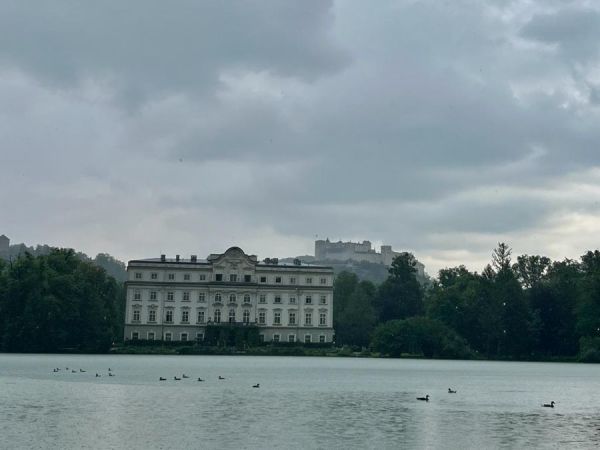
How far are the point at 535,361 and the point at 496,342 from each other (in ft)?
19.4

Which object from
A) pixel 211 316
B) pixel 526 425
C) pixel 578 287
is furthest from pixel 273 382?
pixel 211 316

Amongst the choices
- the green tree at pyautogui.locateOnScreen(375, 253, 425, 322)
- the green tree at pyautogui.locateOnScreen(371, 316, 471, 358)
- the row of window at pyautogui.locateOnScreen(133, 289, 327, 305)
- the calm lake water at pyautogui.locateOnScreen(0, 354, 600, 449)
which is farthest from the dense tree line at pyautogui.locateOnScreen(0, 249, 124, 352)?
the calm lake water at pyautogui.locateOnScreen(0, 354, 600, 449)

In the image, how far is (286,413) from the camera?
42812 millimetres

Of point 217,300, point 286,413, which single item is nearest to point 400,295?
point 217,300

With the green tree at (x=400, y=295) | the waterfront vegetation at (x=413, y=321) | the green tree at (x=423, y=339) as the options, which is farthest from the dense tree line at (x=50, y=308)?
the green tree at (x=400, y=295)

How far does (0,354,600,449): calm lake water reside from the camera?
3391 cm

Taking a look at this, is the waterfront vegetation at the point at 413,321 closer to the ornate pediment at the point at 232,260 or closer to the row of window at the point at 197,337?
the row of window at the point at 197,337

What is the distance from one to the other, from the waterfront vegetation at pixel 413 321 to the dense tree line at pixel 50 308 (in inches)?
5.0

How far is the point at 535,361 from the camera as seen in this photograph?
4988 inches

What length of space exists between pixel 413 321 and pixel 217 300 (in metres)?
35.1

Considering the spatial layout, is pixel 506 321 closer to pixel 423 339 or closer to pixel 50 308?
pixel 423 339

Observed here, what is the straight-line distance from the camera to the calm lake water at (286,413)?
3391cm

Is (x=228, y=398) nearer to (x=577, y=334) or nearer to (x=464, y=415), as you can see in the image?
(x=464, y=415)

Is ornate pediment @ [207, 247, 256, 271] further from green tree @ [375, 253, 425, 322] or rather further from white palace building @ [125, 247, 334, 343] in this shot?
green tree @ [375, 253, 425, 322]
